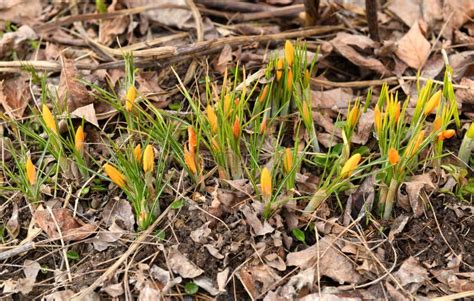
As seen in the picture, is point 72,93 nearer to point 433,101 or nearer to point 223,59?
point 223,59

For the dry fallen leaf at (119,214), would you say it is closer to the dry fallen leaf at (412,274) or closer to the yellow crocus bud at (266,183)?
the yellow crocus bud at (266,183)

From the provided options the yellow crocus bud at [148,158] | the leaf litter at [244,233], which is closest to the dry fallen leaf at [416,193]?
the leaf litter at [244,233]

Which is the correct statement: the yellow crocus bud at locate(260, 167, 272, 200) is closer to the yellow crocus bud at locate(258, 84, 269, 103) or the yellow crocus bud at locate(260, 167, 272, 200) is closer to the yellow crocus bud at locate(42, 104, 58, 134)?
the yellow crocus bud at locate(258, 84, 269, 103)

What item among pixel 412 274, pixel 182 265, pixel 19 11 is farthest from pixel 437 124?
pixel 19 11

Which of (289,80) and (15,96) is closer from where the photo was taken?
(289,80)

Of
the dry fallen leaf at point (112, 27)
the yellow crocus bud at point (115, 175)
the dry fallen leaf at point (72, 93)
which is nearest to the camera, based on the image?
the yellow crocus bud at point (115, 175)
